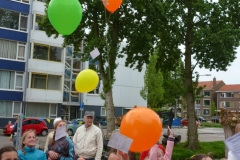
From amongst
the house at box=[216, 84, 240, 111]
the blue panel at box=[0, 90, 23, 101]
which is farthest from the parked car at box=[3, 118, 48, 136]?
the house at box=[216, 84, 240, 111]

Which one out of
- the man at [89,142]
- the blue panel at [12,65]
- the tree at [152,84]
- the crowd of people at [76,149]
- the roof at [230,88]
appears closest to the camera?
the crowd of people at [76,149]

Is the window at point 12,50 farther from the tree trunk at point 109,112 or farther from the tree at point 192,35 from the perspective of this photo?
the tree trunk at point 109,112

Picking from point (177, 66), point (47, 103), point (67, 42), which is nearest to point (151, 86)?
point (47, 103)

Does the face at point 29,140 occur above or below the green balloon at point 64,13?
below

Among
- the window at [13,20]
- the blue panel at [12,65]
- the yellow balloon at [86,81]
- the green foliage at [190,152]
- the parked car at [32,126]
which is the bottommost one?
the green foliage at [190,152]

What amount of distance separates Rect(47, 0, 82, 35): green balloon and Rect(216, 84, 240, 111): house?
291 ft

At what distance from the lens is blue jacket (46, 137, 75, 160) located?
5312mm

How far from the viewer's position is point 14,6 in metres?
29.9

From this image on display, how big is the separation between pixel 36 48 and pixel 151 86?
2014 centimetres

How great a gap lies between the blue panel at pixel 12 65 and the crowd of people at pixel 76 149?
2491 centimetres

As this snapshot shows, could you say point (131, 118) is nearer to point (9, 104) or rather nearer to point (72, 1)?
point (72, 1)

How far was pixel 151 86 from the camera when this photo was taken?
4603 cm

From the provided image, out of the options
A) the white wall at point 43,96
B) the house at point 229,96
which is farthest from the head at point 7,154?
the house at point 229,96

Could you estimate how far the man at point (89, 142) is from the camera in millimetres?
6094
